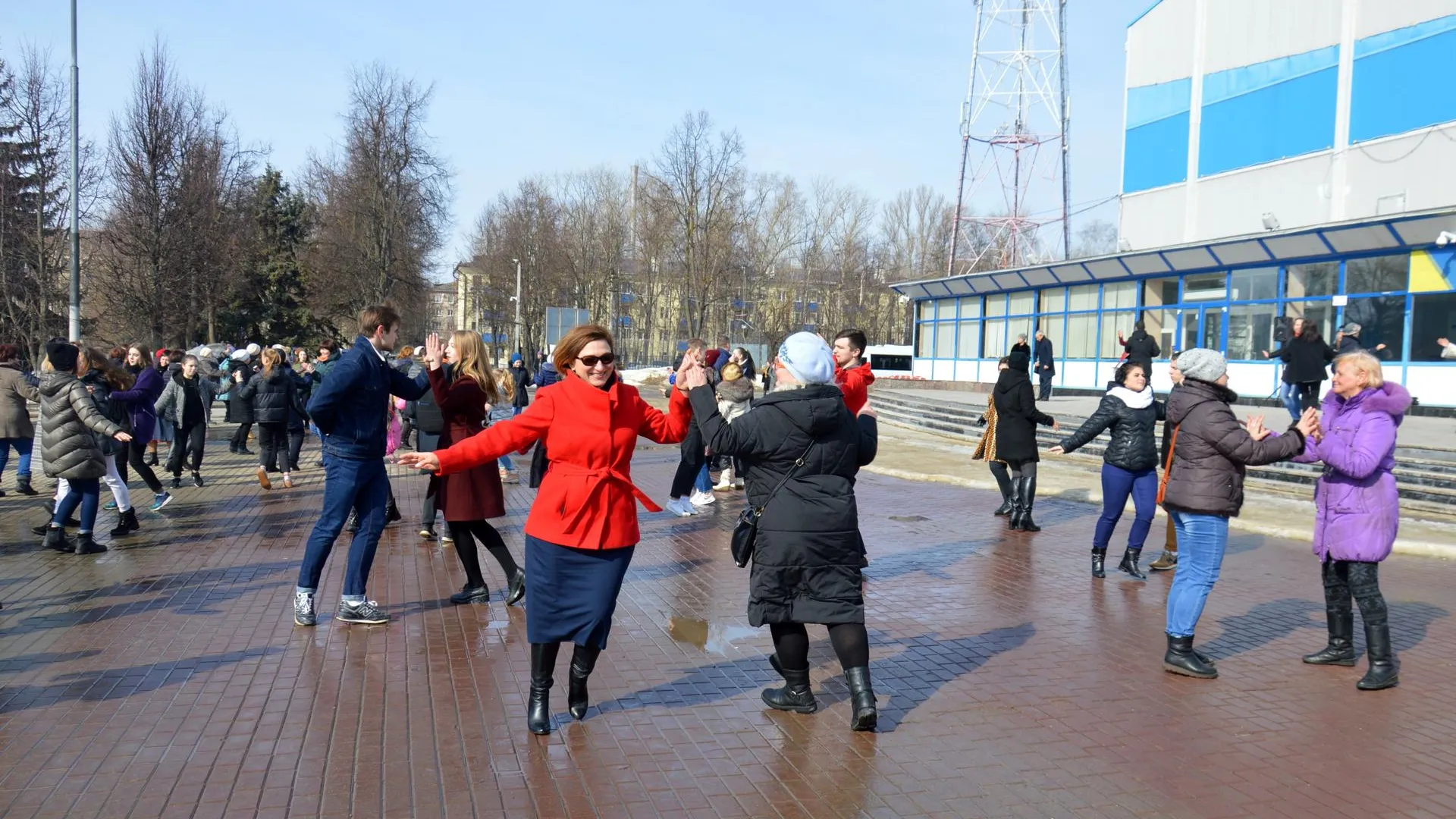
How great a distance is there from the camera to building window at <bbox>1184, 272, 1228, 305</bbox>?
25.7m

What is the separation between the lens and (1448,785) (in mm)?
4438

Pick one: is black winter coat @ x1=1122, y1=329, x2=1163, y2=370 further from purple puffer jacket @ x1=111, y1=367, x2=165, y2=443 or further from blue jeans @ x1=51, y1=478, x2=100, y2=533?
blue jeans @ x1=51, y1=478, x2=100, y2=533

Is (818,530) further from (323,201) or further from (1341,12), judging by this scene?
(323,201)

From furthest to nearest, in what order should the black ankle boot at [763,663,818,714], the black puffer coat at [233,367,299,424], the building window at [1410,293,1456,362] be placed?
the building window at [1410,293,1456,362] < the black puffer coat at [233,367,299,424] < the black ankle boot at [763,663,818,714]

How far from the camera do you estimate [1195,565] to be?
585 cm

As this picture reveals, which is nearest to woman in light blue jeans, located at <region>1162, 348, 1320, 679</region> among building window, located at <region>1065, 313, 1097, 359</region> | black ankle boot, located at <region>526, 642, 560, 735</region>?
black ankle boot, located at <region>526, 642, 560, 735</region>

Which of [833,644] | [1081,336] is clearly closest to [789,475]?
[833,644]

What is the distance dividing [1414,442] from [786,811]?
1511cm

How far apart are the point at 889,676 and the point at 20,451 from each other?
35.6ft

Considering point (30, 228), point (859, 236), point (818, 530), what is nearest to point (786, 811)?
point (818, 530)

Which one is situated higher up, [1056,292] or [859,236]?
[859,236]

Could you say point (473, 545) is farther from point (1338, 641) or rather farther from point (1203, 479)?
point (1338, 641)

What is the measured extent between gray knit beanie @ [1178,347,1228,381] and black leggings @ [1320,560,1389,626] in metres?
1.30

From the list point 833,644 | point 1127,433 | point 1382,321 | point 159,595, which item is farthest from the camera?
point 1382,321
